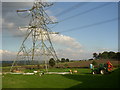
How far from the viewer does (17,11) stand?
42406 mm

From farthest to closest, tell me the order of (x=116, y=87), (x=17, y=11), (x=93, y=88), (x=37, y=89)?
(x=17, y=11)
(x=37, y=89)
(x=93, y=88)
(x=116, y=87)

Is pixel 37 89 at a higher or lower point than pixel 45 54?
lower

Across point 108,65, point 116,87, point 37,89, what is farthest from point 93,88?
point 108,65

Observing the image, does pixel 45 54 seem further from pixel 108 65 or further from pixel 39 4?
pixel 108 65

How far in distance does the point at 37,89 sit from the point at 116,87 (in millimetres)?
5920

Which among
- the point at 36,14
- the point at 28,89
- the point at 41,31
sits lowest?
the point at 28,89

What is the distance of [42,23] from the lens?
3809 centimetres

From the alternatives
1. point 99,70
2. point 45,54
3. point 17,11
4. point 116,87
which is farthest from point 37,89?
point 17,11

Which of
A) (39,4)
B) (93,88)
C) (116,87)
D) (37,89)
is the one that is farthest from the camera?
(39,4)

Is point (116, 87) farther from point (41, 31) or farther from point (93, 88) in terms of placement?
point (41, 31)

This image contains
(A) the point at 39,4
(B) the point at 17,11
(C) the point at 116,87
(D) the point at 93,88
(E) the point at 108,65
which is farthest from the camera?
(B) the point at 17,11

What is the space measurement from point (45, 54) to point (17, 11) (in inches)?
607

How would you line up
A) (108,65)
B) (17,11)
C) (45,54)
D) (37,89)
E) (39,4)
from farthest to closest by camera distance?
1. (17,11)
2. (39,4)
3. (45,54)
4. (108,65)
5. (37,89)

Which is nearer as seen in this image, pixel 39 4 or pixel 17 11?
pixel 39 4
